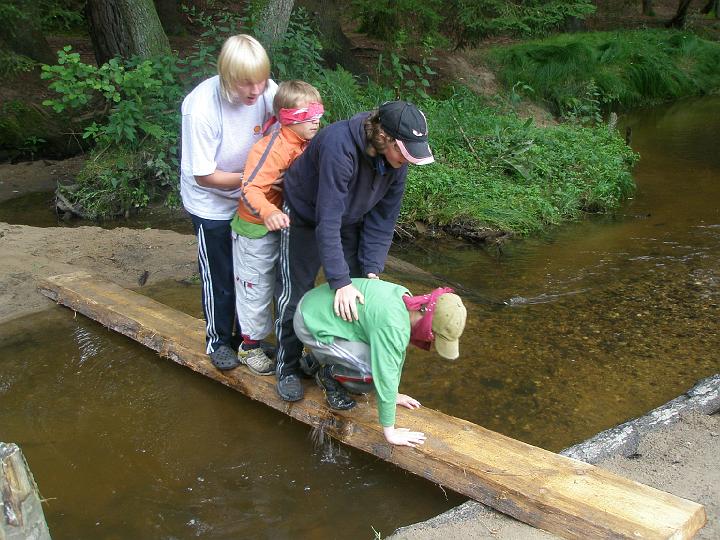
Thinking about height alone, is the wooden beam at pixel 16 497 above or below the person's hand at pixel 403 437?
above

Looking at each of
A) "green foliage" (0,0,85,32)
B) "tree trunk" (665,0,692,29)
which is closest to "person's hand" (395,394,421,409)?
"green foliage" (0,0,85,32)

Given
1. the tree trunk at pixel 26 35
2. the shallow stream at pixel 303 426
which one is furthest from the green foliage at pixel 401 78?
the tree trunk at pixel 26 35

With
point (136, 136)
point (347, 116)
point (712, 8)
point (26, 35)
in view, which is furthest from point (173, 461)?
point (712, 8)

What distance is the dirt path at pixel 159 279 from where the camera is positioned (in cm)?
298

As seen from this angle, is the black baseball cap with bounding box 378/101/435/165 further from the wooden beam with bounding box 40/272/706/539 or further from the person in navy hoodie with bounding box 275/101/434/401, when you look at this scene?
the wooden beam with bounding box 40/272/706/539

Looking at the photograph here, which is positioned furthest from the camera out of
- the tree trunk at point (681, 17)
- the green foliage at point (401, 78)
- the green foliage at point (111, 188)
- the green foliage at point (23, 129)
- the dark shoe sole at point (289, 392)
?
the tree trunk at point (681, 17)

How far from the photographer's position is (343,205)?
124 inches

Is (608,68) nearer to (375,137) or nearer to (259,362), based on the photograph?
(259,362)

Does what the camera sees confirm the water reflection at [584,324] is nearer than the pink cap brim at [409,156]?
No

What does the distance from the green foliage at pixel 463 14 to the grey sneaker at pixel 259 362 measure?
24.7ft

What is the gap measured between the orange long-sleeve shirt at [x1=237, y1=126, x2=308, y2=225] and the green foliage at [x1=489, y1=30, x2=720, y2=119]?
28.9 ft

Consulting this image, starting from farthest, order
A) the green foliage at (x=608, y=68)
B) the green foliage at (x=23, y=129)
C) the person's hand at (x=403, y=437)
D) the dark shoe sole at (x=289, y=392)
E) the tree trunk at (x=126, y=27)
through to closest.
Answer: the green foliage at (x=608, y=68), the green foliage at (x=23, y=129), the tree trunk at (x=126, y=27), the dark shoe sole at (x=289, y=392), the person's hand at (x=403, y=437)

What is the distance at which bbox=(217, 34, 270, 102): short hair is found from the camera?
125 inches

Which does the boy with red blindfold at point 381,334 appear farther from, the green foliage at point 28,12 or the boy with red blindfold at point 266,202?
the green foliage at point 28,12
